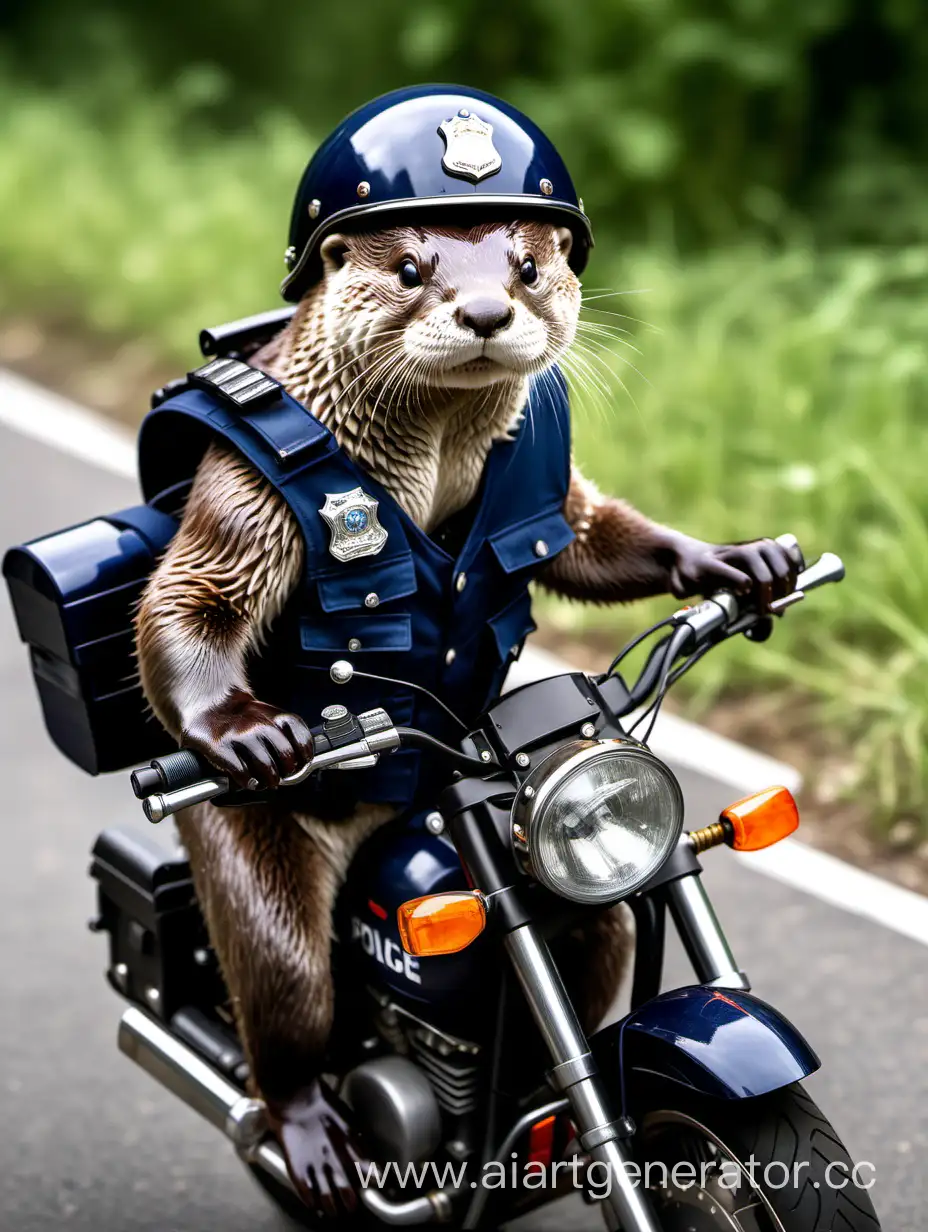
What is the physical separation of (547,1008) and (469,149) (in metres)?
1.23

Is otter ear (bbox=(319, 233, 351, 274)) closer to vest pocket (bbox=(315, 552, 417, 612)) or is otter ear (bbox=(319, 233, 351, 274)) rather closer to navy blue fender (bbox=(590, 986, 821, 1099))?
vest pocket (bbox=(315, 552, 417, 612))

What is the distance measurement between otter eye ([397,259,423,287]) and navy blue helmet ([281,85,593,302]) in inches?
3.0

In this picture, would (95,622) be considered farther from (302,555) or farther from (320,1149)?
(320,1149)

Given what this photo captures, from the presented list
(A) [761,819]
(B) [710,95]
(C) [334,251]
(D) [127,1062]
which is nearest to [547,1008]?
(A) [761,819]

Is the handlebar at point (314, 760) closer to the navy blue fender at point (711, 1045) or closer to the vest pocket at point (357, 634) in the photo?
the vest pocket at point (357, 634)

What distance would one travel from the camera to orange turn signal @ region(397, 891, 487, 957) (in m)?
2.26

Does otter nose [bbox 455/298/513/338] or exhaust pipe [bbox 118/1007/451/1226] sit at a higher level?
otter nose [bbox 455/298/513/338]

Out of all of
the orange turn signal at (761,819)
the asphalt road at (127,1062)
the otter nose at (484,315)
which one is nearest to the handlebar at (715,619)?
the orange turn signal at (761,819)

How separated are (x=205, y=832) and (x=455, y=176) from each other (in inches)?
46.3

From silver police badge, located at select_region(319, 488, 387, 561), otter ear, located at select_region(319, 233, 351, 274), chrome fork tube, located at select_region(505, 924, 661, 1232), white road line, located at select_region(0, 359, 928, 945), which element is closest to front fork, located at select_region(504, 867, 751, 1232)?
chrome fork tube, located at select_region(505, 924, 661, 1232)

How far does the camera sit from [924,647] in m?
4.49

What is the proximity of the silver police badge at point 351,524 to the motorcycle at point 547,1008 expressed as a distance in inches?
7.8

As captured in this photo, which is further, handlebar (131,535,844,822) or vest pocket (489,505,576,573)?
vest pocket (489,505,576,573)

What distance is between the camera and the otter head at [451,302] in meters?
2.31
